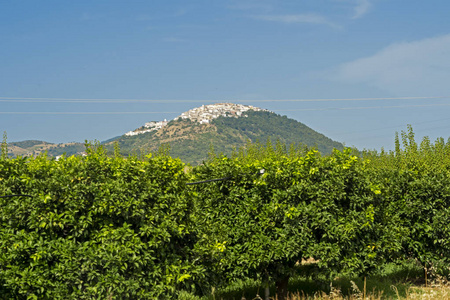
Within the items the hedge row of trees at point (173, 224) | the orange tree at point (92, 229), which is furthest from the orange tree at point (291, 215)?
the orange tree at point (92, 229)

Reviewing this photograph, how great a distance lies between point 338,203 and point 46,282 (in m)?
6.21

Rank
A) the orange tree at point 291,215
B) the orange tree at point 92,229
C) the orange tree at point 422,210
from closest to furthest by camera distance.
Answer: the orange tree at point 92,229 → the orange tree at point 291,215 → the orange tree at point 422,210

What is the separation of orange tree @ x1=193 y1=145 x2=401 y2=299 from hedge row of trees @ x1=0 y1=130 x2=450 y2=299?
3 cm

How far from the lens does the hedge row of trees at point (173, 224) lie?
708 cm

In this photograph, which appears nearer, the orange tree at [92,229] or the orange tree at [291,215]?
the orange tree at [92,229]

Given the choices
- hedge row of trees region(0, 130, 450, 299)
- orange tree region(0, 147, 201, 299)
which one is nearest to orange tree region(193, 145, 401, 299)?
hedge row of trees region(0, 130, 450, 299)

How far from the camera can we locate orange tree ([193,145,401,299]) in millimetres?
9570

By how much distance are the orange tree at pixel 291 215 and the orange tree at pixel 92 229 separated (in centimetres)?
168

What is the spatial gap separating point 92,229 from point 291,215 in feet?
13.7

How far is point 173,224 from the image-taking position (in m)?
7.63

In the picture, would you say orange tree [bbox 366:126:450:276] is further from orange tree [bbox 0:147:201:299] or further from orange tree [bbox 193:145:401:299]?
orange tree [bbox 0:147:201:299]

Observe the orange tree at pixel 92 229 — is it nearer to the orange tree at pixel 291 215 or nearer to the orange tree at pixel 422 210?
the orange tree at pixel 291 215

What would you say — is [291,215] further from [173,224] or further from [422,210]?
[422,210]

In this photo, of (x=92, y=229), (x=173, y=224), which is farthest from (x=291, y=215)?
(x=92, y=229)
